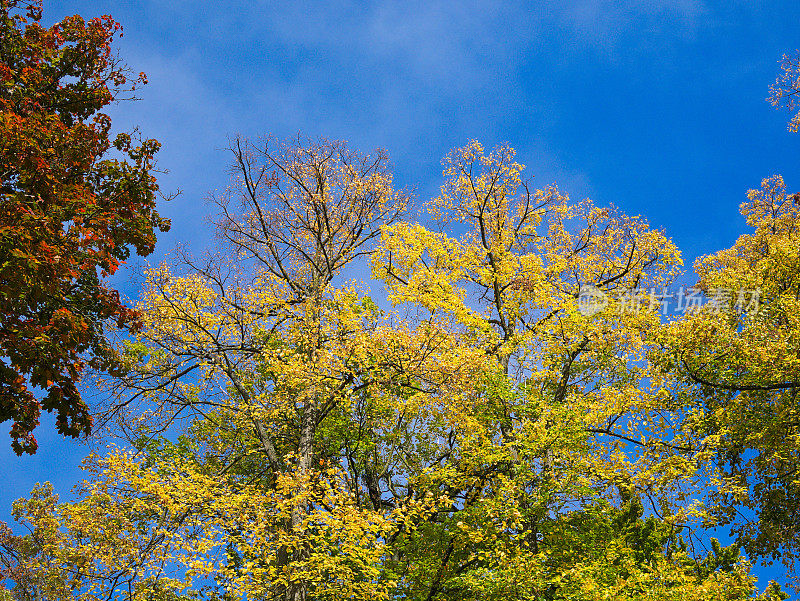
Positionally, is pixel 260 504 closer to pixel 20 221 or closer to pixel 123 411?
pixel 123 411

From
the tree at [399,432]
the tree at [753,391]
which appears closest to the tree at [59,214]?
the tree at [399,432]

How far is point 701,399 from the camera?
2128 centimetres

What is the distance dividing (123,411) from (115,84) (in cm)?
970

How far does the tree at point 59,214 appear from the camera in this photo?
456 inches

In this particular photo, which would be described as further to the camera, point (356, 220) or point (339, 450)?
point (356, 220)

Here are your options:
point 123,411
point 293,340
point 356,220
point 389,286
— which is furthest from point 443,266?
point 123,411

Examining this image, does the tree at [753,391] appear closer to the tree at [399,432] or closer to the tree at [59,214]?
the tree at [399,432]

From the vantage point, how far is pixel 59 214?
12047 mm

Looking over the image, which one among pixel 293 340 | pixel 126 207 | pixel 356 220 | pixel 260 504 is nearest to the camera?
pixel 126 207

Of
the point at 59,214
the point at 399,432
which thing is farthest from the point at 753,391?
the point at 59,214

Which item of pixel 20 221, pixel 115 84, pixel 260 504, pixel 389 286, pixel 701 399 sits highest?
pixel 389 286

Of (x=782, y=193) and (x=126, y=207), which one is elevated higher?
(x=782, y=193)

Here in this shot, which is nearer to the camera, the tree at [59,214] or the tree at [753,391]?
the tree at [59,214]

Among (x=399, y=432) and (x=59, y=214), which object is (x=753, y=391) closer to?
(x=399, y=432)
